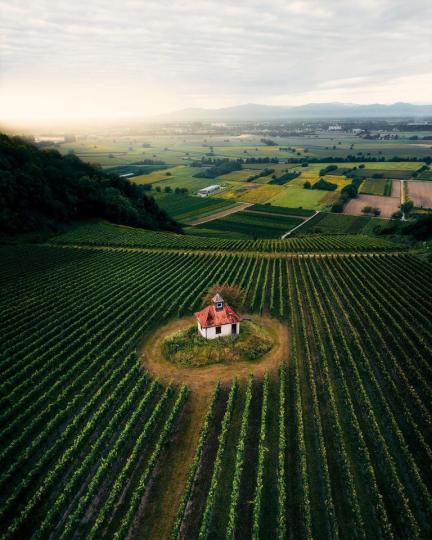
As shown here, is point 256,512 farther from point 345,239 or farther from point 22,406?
point 345,239

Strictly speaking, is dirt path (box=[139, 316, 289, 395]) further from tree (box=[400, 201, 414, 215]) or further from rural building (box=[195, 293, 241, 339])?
tree (box=[400, 201, 414, 215])

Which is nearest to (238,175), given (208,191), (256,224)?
(208,191)

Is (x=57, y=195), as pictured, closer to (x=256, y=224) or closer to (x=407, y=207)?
(x=256, y=224)

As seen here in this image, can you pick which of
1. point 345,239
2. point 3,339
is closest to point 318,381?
point 3,339

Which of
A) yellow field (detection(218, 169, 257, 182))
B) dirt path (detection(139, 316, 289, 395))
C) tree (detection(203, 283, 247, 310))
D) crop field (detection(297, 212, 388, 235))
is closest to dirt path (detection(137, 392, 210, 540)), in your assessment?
dirt path (detection(139, 316, 289, 395))

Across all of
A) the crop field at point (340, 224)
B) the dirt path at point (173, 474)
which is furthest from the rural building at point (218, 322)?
the crop field at point (340, 224)

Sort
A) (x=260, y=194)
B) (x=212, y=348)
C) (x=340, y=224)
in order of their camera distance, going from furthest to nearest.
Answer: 1. (x=260, y=194)
2. (x=340, y=224)
3. (x=212, y=348)

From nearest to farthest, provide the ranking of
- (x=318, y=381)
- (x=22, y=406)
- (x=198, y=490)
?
(x=198, y=490)
(x=22, y=406)
(x=318, y=381)
